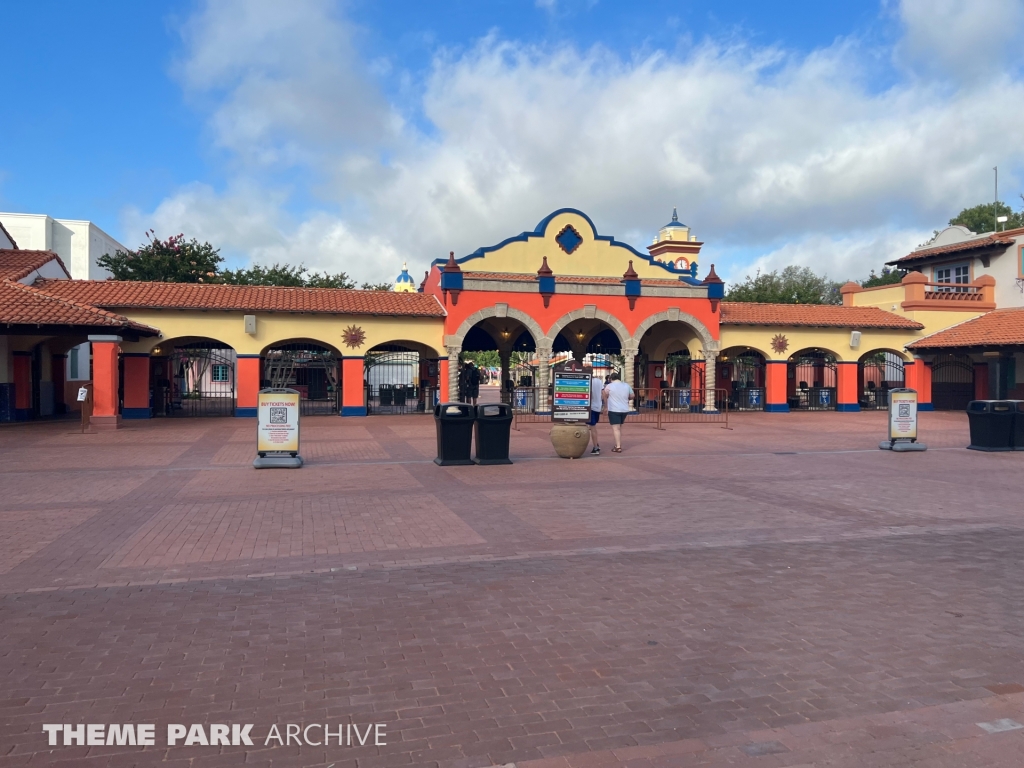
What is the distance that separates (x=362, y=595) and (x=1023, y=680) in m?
4.57

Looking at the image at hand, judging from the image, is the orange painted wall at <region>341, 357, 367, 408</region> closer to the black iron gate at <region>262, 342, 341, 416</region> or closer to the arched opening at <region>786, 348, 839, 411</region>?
the black iron gate at <region>262, 342, 341, 416</region>

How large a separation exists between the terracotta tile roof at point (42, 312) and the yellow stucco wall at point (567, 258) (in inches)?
479

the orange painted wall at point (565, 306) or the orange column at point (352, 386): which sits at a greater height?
the orange painted wall at point (565, 306)

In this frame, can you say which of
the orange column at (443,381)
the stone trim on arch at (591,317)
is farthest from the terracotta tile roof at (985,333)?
the orange column at (443,381)

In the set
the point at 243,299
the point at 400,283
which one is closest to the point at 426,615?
the point at 243,299

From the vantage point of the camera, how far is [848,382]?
32281mm

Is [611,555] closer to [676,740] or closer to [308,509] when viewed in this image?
[676,740]

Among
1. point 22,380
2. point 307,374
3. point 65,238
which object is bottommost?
point 22,380

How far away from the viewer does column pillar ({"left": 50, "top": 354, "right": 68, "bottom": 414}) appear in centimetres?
2712

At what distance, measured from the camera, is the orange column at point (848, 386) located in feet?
106

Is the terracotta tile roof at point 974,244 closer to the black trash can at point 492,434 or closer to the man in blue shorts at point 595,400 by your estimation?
the man in blue shorts at point 595,400

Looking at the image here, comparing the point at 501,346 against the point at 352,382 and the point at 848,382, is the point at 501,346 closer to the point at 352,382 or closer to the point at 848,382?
the point at 352,382

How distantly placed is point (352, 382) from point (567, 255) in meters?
9.36

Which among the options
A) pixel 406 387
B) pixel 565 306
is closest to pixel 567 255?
pixel 565 306
